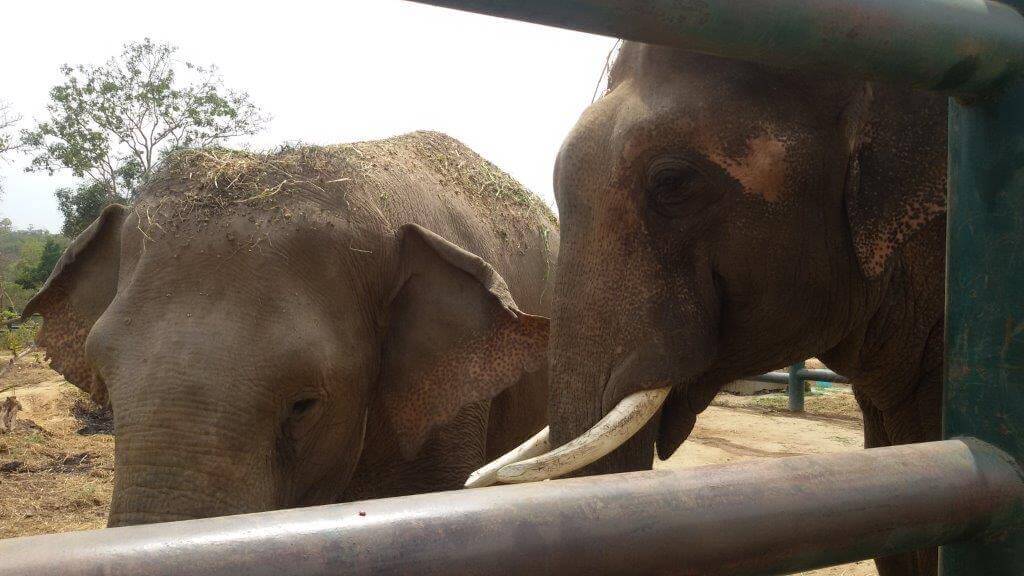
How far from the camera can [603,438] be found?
1807 millimetres

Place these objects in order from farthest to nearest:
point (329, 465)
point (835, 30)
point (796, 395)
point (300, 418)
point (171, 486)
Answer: point (796, 395), point (329, 465), point (300, 418), point (171, 486), point (835, 30)

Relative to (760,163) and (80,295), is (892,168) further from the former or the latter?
(80,295)

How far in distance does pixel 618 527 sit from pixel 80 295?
9.76 ft

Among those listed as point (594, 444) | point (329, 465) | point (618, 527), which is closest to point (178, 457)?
point (329, 465)

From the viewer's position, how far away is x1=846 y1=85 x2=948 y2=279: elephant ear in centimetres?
184

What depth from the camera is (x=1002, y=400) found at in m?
0.86

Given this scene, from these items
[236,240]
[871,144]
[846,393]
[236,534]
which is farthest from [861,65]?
[846,393]

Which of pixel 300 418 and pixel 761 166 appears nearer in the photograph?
pixel 761 166

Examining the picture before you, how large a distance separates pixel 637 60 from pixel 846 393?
8.24m

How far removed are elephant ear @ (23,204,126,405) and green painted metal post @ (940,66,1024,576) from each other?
2.75 m

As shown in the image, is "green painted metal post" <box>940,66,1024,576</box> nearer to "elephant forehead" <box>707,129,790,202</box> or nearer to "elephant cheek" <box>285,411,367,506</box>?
"elephant forehead" <box>707,129,790,202</box>

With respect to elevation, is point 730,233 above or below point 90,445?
above

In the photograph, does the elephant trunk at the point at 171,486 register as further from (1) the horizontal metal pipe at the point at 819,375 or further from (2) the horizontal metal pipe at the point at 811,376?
(1) the horizontal metal pipe at the point at 819,375

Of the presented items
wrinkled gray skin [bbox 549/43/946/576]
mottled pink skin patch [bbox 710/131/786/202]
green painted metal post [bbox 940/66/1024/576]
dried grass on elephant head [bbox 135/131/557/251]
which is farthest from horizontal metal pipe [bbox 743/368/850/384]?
green painted metal post [bbox 940/66/1024/576]
